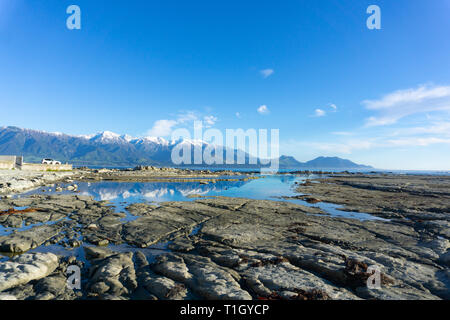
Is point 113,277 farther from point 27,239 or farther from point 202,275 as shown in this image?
point 27,239

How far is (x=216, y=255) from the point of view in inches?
446

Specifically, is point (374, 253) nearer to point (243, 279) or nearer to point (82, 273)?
point (243, 279)

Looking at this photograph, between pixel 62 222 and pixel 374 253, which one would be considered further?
pixel 62 222

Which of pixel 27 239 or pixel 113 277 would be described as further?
pixel 27 239

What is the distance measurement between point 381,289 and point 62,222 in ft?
68.0

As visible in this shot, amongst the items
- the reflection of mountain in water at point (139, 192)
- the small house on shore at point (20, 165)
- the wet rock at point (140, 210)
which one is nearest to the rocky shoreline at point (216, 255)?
the wet rock at point (140, 210)

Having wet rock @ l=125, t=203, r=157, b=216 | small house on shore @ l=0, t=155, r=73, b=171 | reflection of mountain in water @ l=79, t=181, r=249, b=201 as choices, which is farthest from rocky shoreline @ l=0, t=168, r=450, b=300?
small house on shore @ l=0, t=155, r=73, b=171

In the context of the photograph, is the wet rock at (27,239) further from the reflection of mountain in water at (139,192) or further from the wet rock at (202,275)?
the reflection of mountain in water at (139,192)

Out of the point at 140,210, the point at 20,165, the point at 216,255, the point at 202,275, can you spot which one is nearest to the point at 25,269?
the point at 202,275

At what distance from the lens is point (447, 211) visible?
2388 centimetres

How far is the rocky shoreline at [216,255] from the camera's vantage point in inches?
314

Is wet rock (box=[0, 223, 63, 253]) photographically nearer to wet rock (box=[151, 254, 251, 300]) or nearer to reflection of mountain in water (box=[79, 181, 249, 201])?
wet rock (box=[151, 254, 251, 300])
